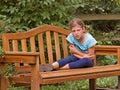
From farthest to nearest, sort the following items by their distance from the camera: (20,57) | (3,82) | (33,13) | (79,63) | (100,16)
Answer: (100,16) → (33,13) → (79,63) → (3,82) → (20,57)

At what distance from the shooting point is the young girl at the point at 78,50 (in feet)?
18.2

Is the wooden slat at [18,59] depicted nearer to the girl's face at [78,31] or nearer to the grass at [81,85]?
the girl's face at [78,31]

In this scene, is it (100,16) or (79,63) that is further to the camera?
(100,16)

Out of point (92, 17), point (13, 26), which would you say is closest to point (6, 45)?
point (13, 26)

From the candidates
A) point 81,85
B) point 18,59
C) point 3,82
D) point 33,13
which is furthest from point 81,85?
point 18,59

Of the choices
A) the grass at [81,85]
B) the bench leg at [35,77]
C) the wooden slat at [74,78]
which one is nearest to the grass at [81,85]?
the grass at [81,85]

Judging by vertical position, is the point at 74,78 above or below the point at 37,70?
below

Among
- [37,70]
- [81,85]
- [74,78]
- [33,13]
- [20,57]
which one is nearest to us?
[37,70]

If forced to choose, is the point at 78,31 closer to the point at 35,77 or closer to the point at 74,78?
the point at 74,78

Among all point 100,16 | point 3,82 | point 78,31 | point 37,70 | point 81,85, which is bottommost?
point 81,85

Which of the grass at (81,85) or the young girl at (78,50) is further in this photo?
the grass at (81,85)

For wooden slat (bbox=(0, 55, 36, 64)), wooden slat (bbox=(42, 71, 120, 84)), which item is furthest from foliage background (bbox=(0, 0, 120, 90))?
wooden slat (bbox=(42, 71, 120, 84))

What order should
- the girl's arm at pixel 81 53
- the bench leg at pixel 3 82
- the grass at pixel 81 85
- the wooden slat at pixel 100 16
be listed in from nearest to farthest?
1. the bench leg at pixel 3 82
2. the girl's arm at pixel 81 53
3. the grass at pixel 81 85
4. the wooden slat at pixel 100 16

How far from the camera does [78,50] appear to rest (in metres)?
5.79
